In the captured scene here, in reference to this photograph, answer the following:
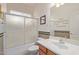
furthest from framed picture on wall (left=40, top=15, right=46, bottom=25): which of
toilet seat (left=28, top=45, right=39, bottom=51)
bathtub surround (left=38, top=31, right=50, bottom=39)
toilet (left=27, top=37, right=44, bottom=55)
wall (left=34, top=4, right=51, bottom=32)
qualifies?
toilet seat (left=28, top=45, right=39, bottom=51)

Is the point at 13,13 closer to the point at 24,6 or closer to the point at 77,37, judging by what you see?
the point at 24,6

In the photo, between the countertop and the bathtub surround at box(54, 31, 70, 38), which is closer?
the countertop

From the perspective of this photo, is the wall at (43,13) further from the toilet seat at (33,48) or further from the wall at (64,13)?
the toilet seat at (33,48)

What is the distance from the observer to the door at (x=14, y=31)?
153 centimetres

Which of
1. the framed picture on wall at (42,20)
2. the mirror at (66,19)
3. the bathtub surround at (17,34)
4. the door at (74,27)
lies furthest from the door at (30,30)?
the door at (74,27)

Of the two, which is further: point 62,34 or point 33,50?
point 62,34

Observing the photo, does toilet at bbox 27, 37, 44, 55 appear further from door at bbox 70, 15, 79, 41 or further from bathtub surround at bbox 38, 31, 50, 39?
door at bbox 70, 15, 79, 41

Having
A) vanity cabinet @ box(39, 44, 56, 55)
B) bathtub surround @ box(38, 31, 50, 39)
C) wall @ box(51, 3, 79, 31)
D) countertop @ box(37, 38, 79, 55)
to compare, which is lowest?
vanity cabinet @ box(39, 44, 56, 55)

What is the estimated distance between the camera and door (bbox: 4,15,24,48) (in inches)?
60.2

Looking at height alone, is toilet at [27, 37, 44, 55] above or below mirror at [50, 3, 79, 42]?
below

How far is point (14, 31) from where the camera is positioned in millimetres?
1570

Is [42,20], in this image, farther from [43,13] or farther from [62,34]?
[62,34]

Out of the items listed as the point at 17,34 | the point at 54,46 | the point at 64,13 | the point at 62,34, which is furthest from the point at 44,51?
the point at 64,13

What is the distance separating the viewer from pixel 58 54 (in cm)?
130
